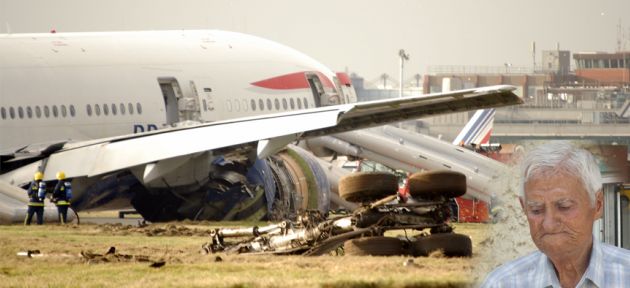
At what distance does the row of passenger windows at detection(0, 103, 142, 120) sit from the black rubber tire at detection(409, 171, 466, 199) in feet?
67.6

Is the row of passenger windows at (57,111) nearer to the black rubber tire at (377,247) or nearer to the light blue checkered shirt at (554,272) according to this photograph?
the black rubber tire at (377,247)

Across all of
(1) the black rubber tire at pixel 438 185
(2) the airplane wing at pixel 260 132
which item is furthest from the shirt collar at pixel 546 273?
(2) the airplane wing at pixel 260 132

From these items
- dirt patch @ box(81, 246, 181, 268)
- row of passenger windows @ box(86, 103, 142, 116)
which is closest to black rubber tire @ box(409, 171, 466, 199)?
dirt patch @ box(81, 246, 181, 268)

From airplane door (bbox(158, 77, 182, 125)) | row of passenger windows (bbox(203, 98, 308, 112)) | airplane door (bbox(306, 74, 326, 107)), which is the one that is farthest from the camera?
airplane door (bbox(306, 74, 326, 107))

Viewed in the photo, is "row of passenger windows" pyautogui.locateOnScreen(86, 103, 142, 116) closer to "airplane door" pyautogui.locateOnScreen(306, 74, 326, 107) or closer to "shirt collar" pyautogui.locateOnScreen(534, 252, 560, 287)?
"airplane door" pyautogui.locateOnScreen(306, 74, 326, 107)

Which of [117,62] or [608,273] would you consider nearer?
[608,273]

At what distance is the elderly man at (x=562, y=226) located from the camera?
5.32 metres

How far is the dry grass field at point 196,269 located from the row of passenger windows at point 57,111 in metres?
15.5

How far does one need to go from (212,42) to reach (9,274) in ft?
95.3

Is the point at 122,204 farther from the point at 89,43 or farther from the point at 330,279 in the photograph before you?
the point at 330,279

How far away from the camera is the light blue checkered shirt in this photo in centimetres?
529

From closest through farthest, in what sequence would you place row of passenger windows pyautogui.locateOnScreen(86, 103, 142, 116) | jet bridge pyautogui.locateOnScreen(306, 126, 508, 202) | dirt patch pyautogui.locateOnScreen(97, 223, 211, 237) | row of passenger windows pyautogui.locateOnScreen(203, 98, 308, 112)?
dirt patch pyautogui.locateOnScreen(97, 223, 211, 237), row of passenger windows pyautogui.locateOnScreen(86, 103, 142, 116), row of passenger windows pyautogui.locateOnScreen(203, 98, 308, 112), jet bridge pyautogui.locateOnScreen(306, 126, 508, 202)

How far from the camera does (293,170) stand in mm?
36781

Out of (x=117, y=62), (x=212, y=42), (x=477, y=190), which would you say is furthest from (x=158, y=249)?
(x=212, y=42)
